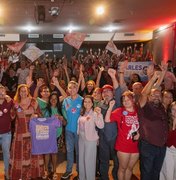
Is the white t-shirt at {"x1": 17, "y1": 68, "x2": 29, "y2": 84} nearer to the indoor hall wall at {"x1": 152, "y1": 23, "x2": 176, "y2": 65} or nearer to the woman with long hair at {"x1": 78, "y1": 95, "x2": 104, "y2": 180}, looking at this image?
the woman with long hair at {"x1": 78, "y1": 95, "x2": 104, "y2": 180}

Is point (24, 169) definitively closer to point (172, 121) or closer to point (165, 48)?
point (172, 121)

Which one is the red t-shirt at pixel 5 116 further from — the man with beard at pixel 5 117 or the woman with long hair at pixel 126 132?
the woman with long hair at pixel 126 132

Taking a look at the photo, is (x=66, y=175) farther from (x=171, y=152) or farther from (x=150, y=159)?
(x=171, y=152)

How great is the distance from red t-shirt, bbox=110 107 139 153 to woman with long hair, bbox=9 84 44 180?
1.28 meters

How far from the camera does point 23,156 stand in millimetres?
4219

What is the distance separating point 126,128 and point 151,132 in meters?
0.34

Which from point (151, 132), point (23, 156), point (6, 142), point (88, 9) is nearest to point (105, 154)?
point (151, 132)

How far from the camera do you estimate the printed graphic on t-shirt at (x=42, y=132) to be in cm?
417

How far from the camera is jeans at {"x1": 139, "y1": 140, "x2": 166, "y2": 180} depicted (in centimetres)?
377

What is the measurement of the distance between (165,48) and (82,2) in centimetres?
659

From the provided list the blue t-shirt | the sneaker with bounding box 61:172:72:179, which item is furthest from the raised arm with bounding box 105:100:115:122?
the sneaker with bounding box 61:172:72:179

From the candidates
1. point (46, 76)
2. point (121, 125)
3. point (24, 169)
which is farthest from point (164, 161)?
point (46, 76)

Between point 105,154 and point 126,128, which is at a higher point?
point 126,128

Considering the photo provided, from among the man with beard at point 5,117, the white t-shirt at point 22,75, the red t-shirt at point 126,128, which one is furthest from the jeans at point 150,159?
the white t-shirt at point 22,75
